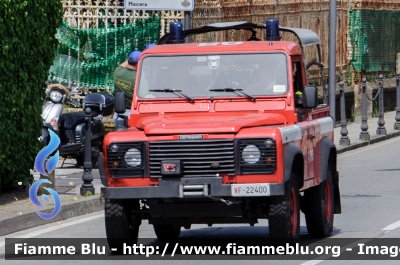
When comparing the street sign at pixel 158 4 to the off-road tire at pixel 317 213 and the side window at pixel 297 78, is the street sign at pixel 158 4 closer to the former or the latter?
the side window at pixel 297 78

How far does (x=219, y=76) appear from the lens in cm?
1139

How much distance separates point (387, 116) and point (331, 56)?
8.70m

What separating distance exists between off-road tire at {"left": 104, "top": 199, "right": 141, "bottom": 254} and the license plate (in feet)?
3.52

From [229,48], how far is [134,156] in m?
1.92

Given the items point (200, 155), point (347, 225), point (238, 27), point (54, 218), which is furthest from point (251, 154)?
point (54, 218)

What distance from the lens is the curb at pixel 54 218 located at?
12344 mm

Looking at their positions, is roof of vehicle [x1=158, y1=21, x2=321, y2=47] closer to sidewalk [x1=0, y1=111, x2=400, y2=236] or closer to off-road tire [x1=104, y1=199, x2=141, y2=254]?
sidewalk [x1=0, y1=111, x2=400, y2=236]

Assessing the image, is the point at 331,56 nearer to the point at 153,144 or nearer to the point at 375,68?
the point at 375,68

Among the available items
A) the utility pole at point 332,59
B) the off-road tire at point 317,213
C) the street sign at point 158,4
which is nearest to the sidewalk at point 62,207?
the street sign at point 158,4

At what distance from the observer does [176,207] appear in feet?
33.2

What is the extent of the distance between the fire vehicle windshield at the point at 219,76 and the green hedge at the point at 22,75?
295 cm

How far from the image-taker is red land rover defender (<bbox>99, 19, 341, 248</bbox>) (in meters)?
10.0

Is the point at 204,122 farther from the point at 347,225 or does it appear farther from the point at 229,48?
the point at 347,225

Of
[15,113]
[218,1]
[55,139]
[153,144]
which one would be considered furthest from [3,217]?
[218,1]
